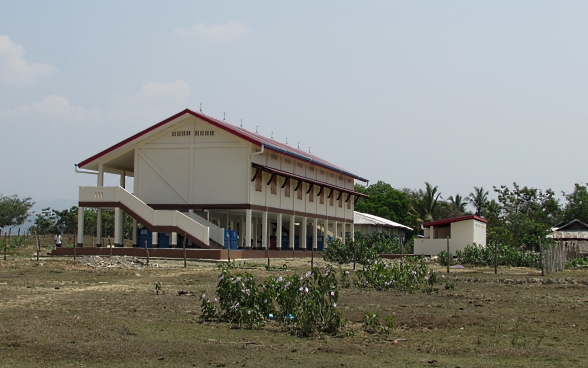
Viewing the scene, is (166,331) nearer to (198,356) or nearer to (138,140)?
(198,356)

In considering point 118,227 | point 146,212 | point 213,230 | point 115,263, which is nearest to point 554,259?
point 213,230

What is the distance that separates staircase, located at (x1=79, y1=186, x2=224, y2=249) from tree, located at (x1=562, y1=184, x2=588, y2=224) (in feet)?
185

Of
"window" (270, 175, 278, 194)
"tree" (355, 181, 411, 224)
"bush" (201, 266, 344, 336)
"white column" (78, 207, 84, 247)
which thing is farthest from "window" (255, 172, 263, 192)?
"tree" (355, 181, 411, 224)

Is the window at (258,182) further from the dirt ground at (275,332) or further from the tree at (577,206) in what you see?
the tree at (577,206)

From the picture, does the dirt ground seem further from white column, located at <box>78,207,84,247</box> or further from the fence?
white column, located at <box>78,207,84,247</box>

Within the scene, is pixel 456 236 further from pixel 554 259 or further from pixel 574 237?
pixel 574 237

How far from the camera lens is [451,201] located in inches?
3531

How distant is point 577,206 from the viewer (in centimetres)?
8362

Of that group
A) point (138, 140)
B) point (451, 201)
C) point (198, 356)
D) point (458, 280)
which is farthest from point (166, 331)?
point (451, 201)

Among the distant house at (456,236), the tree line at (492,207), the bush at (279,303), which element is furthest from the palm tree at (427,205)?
the bush at (279,303)

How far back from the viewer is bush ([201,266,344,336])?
40.3 ft

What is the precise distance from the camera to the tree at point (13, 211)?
240 ft

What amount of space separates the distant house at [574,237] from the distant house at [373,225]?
13961 mm

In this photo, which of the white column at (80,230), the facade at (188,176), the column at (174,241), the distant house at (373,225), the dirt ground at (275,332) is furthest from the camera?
the distant house at (373,225)
